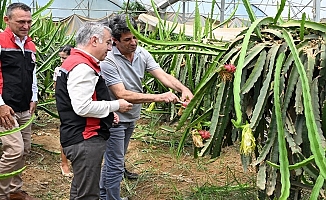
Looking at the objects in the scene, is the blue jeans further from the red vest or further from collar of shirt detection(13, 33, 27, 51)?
collar of shirt detection(13, 33, 27, 51)

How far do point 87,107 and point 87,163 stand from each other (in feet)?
1.02

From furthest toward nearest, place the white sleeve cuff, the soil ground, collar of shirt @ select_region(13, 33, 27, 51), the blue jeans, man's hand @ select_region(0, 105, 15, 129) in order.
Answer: the soil ground < collar of shirt @ select_region(13, 33, 27, 51) < the blue jeans < man's hand @ select_region(0, 105, 15, 129) < the white sleeve cuff

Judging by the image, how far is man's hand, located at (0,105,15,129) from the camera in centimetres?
234

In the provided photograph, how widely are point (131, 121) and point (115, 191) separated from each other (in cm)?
46

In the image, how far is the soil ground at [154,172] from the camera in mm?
3219

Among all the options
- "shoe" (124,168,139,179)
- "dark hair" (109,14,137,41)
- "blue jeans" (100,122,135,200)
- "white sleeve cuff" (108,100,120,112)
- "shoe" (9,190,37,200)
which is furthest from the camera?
"shoe" (124,168,139,179)

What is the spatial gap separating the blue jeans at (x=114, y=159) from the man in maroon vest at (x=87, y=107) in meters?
0.38

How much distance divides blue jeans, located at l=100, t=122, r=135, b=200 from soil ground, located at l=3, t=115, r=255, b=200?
0.42 meters

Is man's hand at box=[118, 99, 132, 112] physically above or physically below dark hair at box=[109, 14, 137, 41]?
below

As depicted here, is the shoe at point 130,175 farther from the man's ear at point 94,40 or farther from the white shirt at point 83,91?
the man's ear at point 94,40

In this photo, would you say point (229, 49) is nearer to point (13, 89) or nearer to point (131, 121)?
point (131, 121)

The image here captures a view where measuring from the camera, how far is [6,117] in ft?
7.77

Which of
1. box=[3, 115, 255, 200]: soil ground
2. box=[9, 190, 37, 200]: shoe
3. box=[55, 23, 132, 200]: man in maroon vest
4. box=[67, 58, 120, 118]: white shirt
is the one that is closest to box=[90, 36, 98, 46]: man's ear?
box=[55, 23, 132, 200]: man in maroon vest

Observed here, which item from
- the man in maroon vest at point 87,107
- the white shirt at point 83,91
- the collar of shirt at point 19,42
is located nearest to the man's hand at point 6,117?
the man in maroon vest at point 87,107
